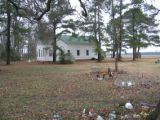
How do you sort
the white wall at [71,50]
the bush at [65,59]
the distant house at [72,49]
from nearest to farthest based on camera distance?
the bush at [65,59] → the distant house at [72,49] → the white wall at [71,50]

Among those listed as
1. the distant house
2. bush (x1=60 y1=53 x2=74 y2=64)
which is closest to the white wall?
the distant house

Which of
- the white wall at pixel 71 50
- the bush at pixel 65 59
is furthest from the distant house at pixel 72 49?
the bush at pixel 65 59

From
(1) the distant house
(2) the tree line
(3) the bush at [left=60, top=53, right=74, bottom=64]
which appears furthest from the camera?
(1) the distant house

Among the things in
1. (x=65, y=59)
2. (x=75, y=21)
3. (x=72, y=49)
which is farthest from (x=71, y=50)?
(x=75, y=21)

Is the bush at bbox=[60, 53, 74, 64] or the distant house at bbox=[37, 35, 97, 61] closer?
the bush at bbox=[60, 53, 74, 64]

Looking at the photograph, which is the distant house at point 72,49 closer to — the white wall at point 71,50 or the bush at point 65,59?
the white wall at point 71,50

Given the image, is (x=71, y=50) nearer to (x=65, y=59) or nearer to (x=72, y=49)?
(x=72, y=49)

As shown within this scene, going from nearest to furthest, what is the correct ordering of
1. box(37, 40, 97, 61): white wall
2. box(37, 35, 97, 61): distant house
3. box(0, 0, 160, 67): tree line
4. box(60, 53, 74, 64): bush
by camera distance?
1. box(0, 0, 160, 67): tree line
2. box(60, 53, 74, 64): bush
3. box(37, 35, 97, 61): distant house
4. box(37, 40, 97, 61): white wall

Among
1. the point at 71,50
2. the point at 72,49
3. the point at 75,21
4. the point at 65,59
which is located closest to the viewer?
the point at 75,21

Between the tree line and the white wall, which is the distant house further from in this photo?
the tree line

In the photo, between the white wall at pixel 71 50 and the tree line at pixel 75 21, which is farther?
the white wall at pixel 71 50

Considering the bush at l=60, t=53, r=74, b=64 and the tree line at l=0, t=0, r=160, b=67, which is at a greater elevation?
the tree line at l=0, t=0, r=160, b=67

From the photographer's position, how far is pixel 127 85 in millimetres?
7578

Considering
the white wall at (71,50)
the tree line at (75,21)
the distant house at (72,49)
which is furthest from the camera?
the white wall at (71,50)
